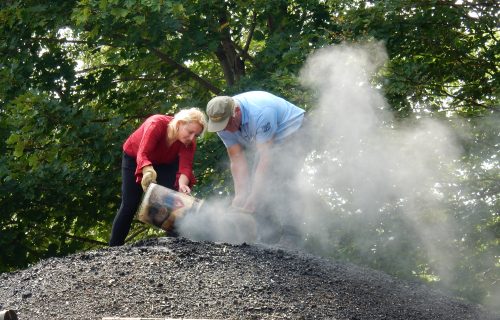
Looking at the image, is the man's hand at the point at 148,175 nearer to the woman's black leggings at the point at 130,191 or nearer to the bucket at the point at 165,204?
the bucket at the point at 165,204

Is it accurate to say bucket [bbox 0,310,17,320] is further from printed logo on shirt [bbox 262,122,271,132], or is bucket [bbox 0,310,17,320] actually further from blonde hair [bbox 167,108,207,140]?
printed logo on shirt [bbox 262,122,271,132]

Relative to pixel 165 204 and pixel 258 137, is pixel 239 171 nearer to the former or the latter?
pixel 258 137

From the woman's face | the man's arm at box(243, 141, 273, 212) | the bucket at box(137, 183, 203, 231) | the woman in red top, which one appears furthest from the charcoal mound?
the woman's face

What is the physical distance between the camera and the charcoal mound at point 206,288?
549 centimetres

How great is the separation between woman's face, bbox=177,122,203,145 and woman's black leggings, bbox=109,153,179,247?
541 mm

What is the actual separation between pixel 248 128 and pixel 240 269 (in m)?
1.69

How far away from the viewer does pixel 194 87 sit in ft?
46.3

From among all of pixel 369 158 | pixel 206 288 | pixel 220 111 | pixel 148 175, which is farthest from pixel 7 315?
pixel 369 158

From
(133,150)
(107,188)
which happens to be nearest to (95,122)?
(107,188)

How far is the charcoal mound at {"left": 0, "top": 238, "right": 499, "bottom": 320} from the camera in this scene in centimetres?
549

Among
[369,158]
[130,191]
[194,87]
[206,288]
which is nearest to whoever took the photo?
[206,288]

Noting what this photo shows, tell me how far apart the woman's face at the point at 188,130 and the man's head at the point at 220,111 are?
150 millimetres

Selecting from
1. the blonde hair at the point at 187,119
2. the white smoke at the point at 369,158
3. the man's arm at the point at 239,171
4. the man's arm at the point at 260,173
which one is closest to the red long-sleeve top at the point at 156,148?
the blonde hair at the point at 187,119

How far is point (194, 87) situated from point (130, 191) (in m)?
6.27
